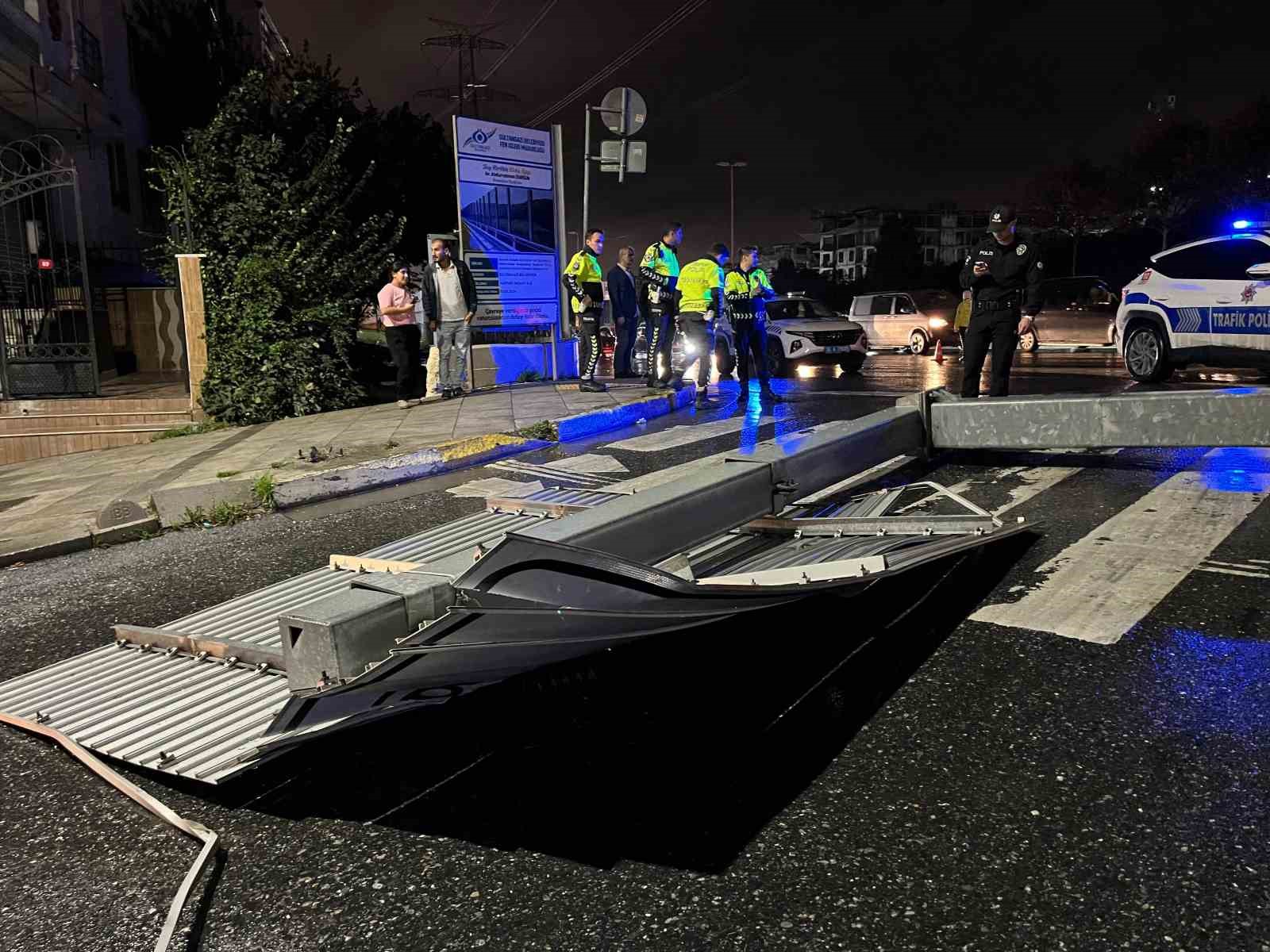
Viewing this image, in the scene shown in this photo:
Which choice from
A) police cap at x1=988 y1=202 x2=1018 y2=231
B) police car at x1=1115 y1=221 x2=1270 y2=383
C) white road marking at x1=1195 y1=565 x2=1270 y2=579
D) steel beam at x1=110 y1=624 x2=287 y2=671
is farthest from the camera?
police car at x1=1115 y1=221 x2=1270 y2=383

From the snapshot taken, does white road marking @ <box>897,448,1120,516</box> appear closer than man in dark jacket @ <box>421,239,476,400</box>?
Yes

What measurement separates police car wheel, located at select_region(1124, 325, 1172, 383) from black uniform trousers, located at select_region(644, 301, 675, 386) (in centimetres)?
615

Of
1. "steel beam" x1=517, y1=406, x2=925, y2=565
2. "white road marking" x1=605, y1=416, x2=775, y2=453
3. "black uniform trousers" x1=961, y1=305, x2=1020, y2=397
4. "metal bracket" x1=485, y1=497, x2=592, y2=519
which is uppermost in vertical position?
"black uniform trousers" x1=961, y1=305, x2=1020, y2=397

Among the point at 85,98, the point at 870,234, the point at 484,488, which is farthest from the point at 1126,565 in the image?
the point at 870,234

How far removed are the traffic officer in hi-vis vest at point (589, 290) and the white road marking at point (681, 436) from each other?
2927mm

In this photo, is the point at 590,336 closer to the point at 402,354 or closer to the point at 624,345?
the point at 624,345

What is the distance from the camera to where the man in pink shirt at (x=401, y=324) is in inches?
459

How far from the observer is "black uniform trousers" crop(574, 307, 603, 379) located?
1277 cm

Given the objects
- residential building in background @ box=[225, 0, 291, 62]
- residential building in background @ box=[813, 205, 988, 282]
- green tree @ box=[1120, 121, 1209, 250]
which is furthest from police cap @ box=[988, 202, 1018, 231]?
residential building in background @ box=[813, 205, 988, 282]

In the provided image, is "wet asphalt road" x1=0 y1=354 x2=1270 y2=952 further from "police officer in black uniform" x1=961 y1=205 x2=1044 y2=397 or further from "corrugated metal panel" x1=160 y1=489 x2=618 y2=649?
"police officer in black uniform" x1=961 y1=205 x2=1044 y2=397

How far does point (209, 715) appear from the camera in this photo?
2.75 metres

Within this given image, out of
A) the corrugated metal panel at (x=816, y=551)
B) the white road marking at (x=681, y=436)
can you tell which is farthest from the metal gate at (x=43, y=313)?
the corrugated metal panel at (x=816, y=551)

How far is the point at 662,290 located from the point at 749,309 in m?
1.31

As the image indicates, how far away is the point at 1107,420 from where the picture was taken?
5199 mm
